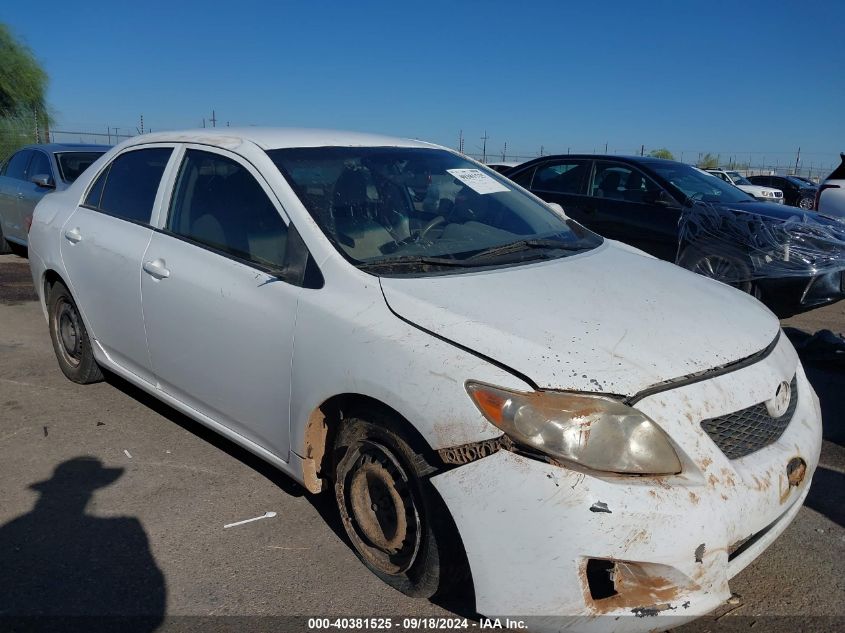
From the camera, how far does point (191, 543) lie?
3.03m

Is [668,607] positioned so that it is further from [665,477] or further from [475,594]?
[475,594]

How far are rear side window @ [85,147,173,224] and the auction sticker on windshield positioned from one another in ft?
5.06

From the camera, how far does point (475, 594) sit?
2.26 metres

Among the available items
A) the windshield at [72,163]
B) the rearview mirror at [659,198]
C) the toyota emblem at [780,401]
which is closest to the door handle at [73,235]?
the toyota emblem at [780,401]

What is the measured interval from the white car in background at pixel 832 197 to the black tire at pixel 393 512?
20.1ft

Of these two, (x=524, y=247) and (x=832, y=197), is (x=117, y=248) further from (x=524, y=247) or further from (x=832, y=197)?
(x=832, y=197)

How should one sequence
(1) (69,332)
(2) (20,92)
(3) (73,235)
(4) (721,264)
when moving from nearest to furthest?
(3) (73,235) → (1) (69,332) → (4) (721,264) → (2) (20,92)

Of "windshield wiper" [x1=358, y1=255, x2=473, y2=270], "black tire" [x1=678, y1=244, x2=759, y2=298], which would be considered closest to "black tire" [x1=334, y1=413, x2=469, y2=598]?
"windshield wiper" [x1=358, y1=255, x2=473, y2=270]

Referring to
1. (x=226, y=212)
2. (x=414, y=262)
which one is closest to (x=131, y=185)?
(x=226, y=212)

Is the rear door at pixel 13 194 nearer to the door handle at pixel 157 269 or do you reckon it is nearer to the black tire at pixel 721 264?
the door handle at pixel 157 269

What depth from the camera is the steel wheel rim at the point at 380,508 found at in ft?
8.31

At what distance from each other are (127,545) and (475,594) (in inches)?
62.5

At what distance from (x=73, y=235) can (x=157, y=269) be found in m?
1.13

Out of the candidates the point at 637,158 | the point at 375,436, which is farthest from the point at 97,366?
the point at 637,158
